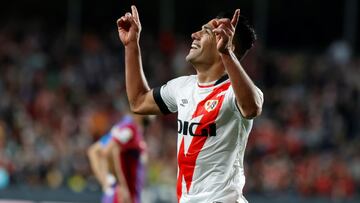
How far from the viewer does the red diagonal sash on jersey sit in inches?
185

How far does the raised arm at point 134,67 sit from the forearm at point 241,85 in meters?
0.80

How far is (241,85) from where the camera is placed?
4293 mm

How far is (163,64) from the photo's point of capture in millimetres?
16594

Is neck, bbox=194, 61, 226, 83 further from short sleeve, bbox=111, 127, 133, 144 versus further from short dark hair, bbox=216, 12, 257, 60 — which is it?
short sleeve, bbox=111, 127, 133, 144

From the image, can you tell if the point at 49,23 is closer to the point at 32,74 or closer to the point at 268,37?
the point at 32,74

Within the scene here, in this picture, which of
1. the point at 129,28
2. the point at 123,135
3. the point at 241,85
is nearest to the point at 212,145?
the point at 241,85

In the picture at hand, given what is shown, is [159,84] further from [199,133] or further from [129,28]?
[199,133]

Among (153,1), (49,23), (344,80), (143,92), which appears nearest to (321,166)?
(344,80)

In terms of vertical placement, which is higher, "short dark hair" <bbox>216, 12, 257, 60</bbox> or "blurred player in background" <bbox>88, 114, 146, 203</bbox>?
"short dark hair" <bbox>216, 12, 257, 60</bbox>

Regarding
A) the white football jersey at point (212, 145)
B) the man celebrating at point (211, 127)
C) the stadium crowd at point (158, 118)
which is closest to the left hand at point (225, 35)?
the man celebrating at point (211, 127)

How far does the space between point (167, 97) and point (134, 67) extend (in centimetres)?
25

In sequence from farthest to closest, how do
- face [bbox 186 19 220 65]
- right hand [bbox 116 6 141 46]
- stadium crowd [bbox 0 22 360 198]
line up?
stadium crowd [bbox 0 22 360 198]
right hand [bbox 116 6 141 46]
face [bbox 186 19 220 65]

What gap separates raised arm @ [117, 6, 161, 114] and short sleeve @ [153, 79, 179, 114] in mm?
25

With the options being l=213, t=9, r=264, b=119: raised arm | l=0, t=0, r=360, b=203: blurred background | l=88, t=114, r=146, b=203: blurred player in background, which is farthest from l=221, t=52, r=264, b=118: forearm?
l=0, t=0, r=360, b=203: blurred background
